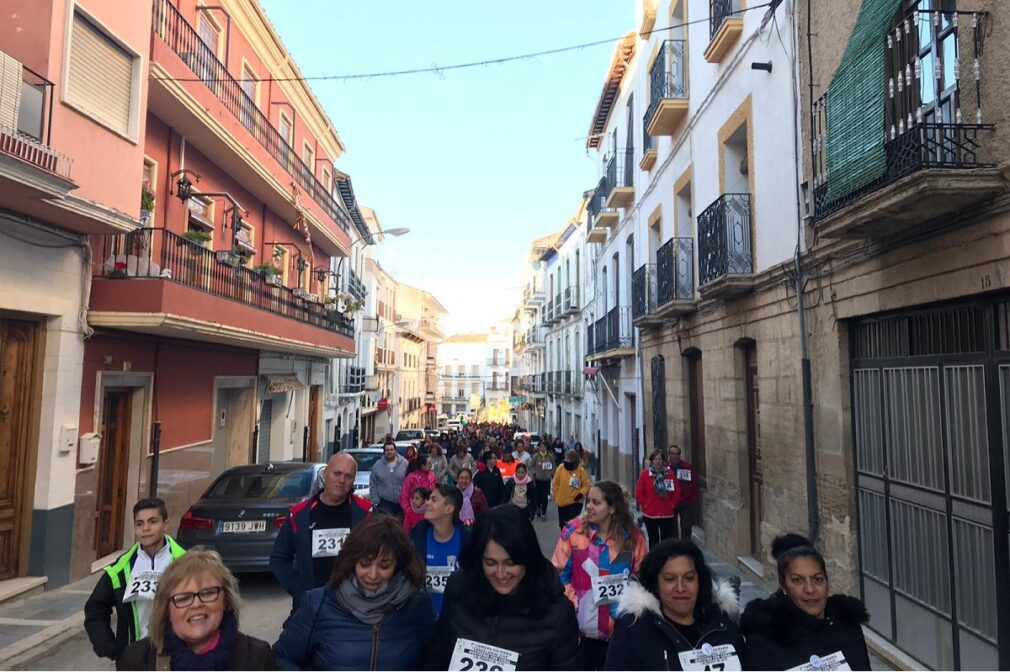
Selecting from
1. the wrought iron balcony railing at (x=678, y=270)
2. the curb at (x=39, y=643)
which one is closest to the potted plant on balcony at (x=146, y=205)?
the curb at (x=39, y=643)

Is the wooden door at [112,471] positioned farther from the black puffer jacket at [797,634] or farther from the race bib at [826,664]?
the race bib at [826,664]

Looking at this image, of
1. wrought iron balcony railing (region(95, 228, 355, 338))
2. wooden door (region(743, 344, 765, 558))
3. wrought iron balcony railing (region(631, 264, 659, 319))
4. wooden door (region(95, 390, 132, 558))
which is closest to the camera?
wooden door (region(743, 344, 765, 558))

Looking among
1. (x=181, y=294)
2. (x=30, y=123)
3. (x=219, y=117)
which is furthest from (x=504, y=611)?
(x=219, y=117)

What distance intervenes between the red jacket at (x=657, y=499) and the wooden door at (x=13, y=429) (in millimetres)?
7473

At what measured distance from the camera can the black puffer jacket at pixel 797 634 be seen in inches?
109

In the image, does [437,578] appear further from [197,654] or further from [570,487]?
[570,487]

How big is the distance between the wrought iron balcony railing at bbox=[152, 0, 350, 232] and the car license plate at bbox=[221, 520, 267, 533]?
719cm

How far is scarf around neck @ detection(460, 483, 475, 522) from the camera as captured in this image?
666cm

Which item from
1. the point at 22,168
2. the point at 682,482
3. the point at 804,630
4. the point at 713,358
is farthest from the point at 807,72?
the point at 22,168

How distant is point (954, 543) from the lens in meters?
4.85

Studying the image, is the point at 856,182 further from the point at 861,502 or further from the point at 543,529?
the point at 543,529

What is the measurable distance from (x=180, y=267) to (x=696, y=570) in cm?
966

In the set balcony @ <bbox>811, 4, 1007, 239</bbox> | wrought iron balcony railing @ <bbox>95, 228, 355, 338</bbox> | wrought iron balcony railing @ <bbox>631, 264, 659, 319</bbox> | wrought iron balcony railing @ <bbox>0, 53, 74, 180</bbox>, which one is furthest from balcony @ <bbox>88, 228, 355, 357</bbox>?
balcony @ <bbox>811, 4, 1007, 239</bbox>

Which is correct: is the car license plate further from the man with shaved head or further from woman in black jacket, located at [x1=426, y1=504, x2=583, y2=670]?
woman in black jacket, located at [x1=426, y1=504, x2=583, y2=670]
